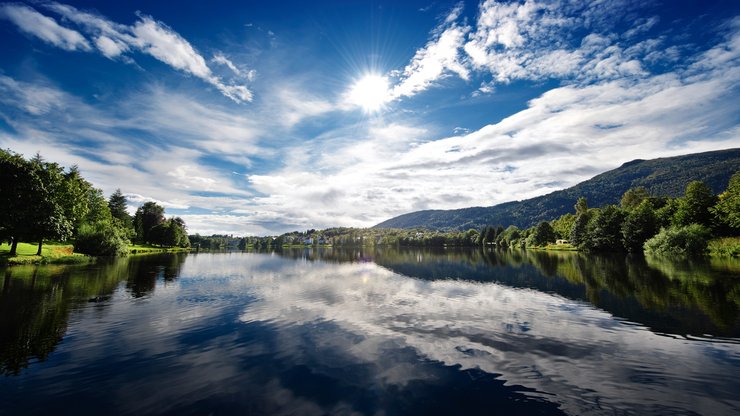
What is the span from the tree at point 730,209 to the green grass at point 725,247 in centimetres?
377

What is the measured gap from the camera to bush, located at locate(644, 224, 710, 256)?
253 feet

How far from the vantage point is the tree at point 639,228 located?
99.9m

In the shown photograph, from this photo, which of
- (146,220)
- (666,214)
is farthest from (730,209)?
(146,220)

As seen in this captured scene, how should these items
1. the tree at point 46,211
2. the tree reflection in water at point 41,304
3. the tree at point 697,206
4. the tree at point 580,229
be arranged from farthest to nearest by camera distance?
the tree at point 580,229, the tree at point 697,206, the tree at point 46,211, the tree reflection in water at point 41,304

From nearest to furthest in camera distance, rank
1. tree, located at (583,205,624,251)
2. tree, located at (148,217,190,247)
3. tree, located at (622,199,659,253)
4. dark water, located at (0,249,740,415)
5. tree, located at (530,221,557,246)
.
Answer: dark water, located at (0,249,740,415) → tree, located at (622,199,659,253) → tree, located at (583,205,624,251) → tree, located at (148,217,190,247) → tree, located at (530,221,557,246)

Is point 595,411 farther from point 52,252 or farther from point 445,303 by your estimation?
point 52,252

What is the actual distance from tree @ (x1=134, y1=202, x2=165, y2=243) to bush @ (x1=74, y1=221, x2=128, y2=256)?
232ft

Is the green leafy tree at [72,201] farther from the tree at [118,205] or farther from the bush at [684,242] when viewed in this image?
the bush at [684,242]

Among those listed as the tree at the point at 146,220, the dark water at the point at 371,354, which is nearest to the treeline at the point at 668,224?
the dark water at the point at 371,354

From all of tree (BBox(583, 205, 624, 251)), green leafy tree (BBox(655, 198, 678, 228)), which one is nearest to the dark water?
green leafy tree (BBox(655, 198, 678, 228))

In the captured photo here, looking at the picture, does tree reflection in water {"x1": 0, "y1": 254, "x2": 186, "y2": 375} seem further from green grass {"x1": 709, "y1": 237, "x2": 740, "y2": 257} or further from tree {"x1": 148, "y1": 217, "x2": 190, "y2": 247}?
tree {"x1": 148, "y1": 217, "x2": 190, "y2": 247}

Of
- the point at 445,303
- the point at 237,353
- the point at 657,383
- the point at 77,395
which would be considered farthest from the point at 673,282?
the point at 77,395

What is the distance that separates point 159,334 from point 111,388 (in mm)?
8043

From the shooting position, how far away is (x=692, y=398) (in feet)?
38.3
